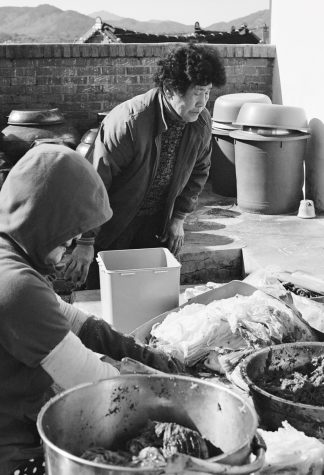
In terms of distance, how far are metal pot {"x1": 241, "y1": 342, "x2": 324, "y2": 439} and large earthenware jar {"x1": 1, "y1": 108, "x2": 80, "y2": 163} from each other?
6.01 metres

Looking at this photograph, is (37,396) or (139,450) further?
(37,396)

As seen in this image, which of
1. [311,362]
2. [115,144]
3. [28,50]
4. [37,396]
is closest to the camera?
[37,396]

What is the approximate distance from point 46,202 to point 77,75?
7.62 m

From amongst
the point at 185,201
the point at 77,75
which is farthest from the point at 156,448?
the point at 77,75

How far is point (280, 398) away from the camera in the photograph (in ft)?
7.61

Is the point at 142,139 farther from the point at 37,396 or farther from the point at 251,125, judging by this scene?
the point at 251,125

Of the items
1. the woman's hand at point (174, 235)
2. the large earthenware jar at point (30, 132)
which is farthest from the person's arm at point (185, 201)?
the large earthenware jar at point (30, 132)

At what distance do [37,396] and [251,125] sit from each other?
6031mm

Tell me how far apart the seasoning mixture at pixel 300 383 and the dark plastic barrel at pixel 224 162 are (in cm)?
612

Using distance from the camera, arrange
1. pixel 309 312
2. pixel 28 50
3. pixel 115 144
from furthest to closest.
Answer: pixel 28 50 < pixel 115 144 < pixel 309 312

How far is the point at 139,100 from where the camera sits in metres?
4.20

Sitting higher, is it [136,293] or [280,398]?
[280,398]

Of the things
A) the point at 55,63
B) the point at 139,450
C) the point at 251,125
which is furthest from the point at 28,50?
the point at 139,450

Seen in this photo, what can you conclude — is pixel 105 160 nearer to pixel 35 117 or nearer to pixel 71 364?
pixel 71 364
